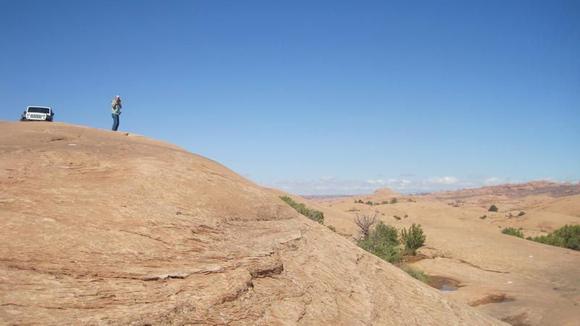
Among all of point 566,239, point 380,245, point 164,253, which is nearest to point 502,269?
point 380,245

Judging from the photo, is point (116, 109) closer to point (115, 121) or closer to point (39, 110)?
point (115, 121)

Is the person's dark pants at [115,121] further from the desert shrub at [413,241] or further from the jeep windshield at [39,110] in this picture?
the desert shrub at [413,241]

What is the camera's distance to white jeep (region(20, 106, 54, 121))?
75.0ft

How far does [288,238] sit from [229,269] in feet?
8.29

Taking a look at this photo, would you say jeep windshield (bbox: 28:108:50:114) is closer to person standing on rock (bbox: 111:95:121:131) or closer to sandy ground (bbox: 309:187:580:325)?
person standing on rock (bbox: 111:95:121:131)

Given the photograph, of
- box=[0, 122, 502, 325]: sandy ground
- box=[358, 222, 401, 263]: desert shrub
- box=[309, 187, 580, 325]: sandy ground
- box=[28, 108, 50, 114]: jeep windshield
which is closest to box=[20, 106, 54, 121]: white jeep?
box=[28, 108, 50, 114]: jeep windshield

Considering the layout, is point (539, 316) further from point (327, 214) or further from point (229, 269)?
point (327, 214)

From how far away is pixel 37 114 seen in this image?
2303 cm

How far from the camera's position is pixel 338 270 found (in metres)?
9.34

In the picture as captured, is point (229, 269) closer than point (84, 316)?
No

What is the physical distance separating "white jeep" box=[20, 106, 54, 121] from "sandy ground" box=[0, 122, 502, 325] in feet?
41.3

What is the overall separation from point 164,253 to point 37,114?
19.9m

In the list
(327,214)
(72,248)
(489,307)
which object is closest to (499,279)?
(489,307)

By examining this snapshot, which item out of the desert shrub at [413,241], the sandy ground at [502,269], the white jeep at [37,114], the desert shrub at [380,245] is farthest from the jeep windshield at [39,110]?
the desert shrub at [413,241]
